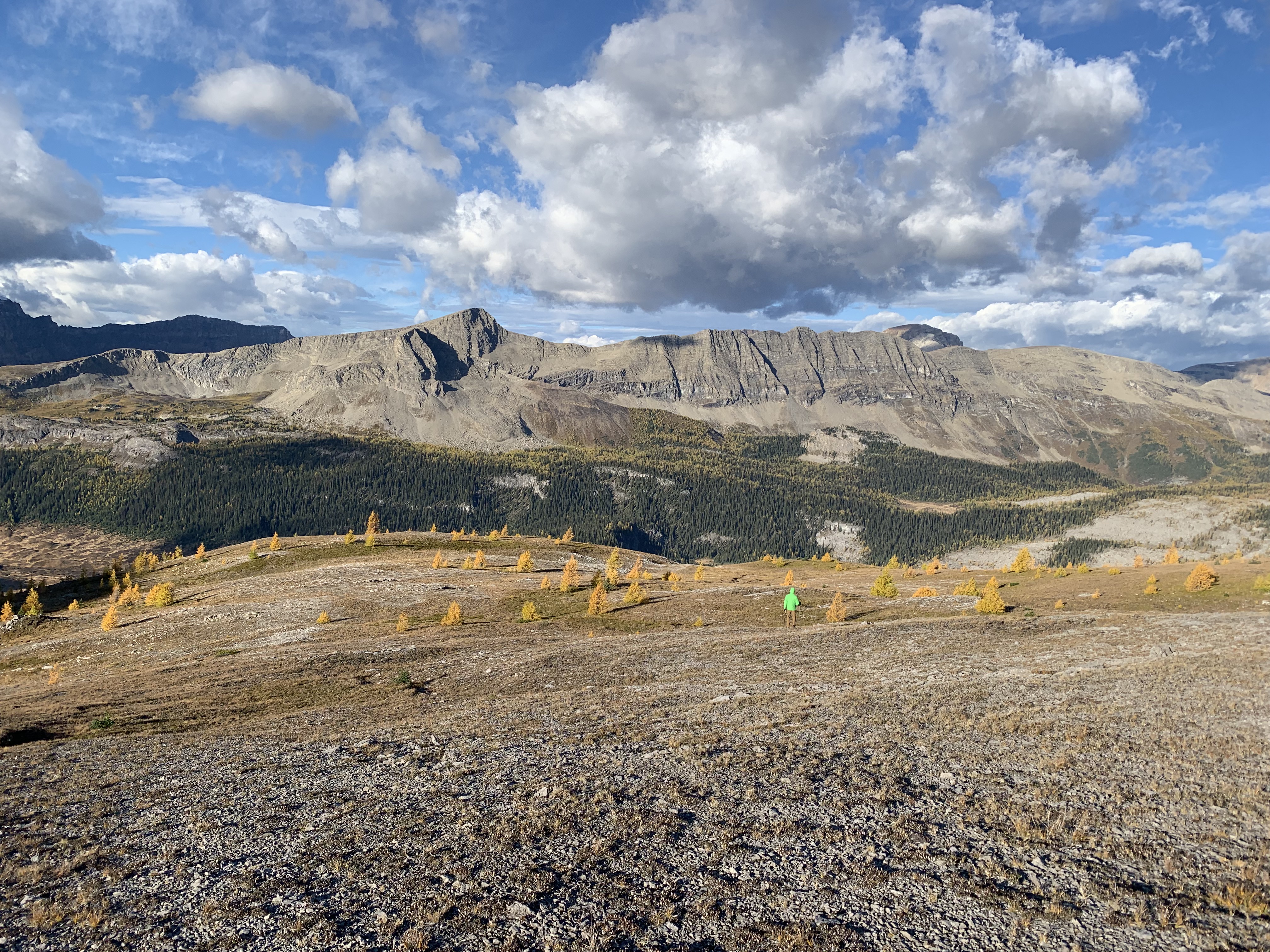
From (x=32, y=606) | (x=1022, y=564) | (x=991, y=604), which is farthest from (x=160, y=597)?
(x=1022, y=564)

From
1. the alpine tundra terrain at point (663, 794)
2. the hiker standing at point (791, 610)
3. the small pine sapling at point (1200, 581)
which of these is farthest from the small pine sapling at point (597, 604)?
the small pine sapling at point (1200, 581)

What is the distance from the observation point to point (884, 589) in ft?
214

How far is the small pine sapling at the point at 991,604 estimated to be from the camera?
50188mm

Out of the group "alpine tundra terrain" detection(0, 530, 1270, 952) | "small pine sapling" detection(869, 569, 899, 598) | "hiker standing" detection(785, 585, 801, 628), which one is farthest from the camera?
"small pine sapling" detection(869, 569, 899, 598)

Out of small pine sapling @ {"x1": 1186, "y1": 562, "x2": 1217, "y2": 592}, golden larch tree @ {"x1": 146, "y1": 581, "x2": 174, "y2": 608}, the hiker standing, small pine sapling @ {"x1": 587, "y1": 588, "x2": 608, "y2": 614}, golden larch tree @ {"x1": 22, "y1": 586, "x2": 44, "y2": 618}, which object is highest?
small pine sapling @ {"x1": 1186, "y1": 562, "x2": 1217, "y2": 592}

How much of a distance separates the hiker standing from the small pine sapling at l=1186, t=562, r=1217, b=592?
36.1 meters

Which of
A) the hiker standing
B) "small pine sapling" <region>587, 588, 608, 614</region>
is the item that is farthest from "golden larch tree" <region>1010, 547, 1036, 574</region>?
"small pine sapling" <region>587, 588, 608, 614</region>

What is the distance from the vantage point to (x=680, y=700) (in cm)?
2830

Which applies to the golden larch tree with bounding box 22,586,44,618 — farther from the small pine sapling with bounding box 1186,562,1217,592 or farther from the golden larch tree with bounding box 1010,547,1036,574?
the small pine sapling with bounding box 1186,562,1217,592

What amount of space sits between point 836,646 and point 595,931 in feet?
104

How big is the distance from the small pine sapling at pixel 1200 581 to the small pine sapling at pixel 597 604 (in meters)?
53.5

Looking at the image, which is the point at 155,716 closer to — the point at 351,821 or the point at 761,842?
the point at 351,821

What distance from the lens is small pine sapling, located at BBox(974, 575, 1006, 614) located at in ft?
165

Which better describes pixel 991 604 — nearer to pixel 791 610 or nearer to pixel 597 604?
pixel 791 610
